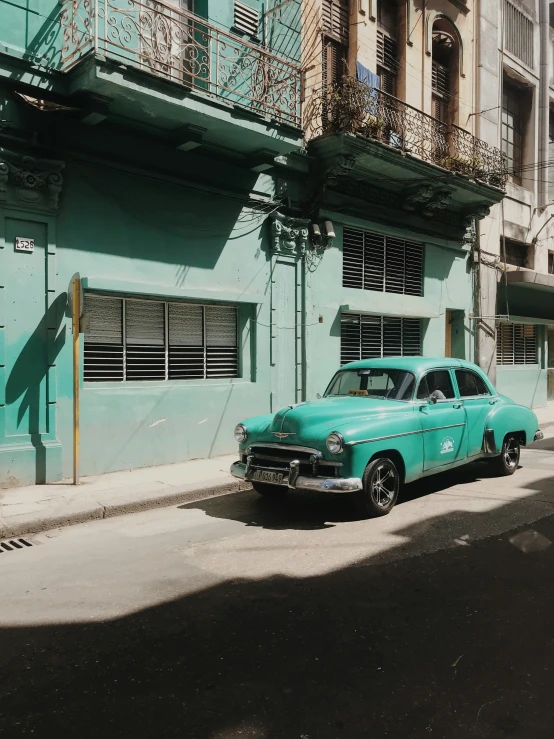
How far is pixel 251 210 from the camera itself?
11055 mm

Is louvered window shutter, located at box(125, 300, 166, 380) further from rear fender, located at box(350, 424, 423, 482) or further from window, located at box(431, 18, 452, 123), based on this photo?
window, located at box(431, 18, 452, 123)

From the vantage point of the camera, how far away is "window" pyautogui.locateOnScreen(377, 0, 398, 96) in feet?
45.4

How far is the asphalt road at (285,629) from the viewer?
2.93m

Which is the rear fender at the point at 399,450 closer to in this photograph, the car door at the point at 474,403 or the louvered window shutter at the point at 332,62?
the car door at the point at 474,403

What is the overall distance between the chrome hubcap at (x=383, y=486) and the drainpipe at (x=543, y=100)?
15.1m

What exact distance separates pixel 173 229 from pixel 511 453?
6302mm

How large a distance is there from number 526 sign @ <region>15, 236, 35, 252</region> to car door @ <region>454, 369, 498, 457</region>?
601cm

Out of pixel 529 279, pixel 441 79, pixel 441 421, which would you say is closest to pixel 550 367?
pixel 529 279

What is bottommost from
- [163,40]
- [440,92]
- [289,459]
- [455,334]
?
[289,459]

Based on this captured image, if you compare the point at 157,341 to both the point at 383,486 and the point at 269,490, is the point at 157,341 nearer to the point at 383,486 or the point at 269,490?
the point at 269,490

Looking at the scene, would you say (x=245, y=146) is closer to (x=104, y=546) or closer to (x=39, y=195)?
(x=39, y=195)

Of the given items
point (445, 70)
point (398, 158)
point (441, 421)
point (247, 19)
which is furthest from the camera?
point (445, 70)

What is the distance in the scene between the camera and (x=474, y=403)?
8.30 m

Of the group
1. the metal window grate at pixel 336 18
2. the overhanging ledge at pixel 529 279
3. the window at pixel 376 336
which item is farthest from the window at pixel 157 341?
the overhanging ledge at pixel 529 279
